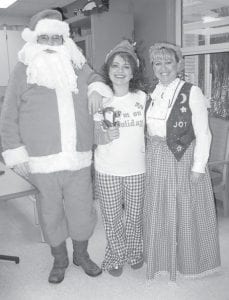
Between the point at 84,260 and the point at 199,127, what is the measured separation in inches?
42.6

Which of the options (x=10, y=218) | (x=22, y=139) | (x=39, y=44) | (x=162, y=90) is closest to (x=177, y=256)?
(x=162, y=90)

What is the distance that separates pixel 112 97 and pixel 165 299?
114 centimetres

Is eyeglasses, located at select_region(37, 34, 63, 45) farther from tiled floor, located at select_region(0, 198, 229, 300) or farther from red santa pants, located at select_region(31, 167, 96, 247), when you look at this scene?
tiled floor, located at select_region(0, 198, 229, 300)

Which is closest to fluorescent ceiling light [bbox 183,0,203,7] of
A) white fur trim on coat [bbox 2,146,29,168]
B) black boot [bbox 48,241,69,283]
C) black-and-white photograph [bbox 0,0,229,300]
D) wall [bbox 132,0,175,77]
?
wall [bbox 132,0,175,77]

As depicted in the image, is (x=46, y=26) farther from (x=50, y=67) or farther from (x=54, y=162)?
(x=54, y=162)

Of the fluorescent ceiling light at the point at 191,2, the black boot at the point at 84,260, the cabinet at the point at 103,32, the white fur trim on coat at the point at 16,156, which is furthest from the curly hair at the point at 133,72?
the fluorescent ceiling light at the point at 191,2

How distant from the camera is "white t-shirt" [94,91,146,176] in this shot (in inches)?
73.5

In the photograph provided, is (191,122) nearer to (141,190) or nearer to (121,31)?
(141,190)

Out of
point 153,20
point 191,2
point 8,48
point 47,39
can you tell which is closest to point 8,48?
point 8,48

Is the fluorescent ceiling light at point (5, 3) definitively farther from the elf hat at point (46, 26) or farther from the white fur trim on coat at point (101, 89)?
the white fur trim on coat at point (101, 89)

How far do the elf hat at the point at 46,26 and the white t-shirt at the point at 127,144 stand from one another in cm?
47

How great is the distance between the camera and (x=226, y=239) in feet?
8.51

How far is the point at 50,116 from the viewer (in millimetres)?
1837

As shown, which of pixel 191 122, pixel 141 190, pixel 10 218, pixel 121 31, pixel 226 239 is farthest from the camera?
pixel 121 31
